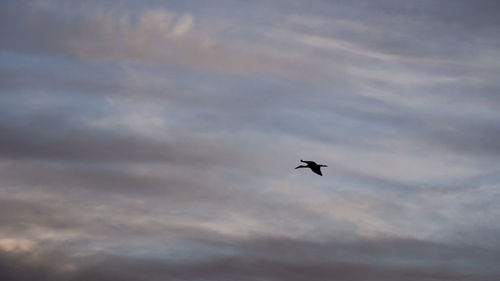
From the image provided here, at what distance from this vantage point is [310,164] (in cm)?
11550
